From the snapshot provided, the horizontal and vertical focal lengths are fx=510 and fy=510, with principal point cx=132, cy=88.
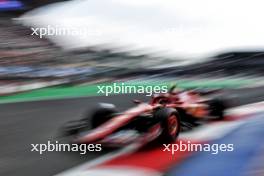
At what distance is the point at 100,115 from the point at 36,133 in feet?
0.69

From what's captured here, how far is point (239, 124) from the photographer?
1.79 meters

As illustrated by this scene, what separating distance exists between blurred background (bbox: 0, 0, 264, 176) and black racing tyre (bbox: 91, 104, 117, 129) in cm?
3

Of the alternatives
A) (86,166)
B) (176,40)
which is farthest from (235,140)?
(86,166)

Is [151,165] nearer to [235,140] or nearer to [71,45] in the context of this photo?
[235,140]

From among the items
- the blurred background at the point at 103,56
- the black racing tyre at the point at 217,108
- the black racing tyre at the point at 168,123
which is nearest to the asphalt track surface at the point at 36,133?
the blurred background at the point at 103,56

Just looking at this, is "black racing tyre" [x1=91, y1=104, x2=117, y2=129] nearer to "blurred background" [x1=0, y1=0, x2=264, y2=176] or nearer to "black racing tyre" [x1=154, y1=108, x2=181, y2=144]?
"blurred background" [x1=0, y1=0, x2=264, y2=176]

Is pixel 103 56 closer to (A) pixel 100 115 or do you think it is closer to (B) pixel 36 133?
(A) pixel 100 115

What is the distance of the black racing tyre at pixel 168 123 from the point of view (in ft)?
5.57

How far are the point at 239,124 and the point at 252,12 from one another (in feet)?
1.34

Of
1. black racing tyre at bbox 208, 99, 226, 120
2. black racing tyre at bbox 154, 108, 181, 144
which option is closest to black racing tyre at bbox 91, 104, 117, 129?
black racing tyre at bbox 154, 108, 181, 144

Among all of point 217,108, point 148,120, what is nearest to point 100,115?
point 148,120

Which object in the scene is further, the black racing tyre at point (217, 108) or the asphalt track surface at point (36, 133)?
the black racing tyre at point (217, 108)

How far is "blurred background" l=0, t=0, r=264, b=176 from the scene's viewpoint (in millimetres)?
1592

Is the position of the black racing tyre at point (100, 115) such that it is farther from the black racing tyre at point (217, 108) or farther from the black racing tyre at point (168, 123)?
the black racing tyre at point (217, 108)
